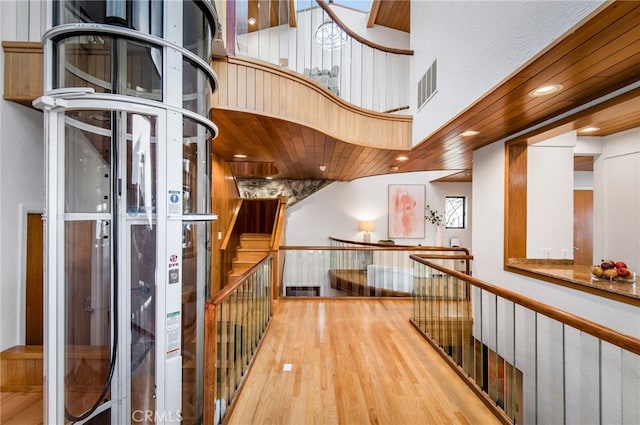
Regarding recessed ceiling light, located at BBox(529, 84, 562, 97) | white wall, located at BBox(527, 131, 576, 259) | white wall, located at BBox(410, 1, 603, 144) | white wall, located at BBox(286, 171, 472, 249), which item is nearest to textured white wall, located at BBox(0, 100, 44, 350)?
white wall, located at BBox(410, 1, 603, 144)

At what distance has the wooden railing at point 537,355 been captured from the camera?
5.95 feet

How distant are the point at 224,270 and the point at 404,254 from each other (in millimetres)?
3742

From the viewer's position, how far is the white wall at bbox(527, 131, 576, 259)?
3438mm

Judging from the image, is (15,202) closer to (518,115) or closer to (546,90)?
(546,90)

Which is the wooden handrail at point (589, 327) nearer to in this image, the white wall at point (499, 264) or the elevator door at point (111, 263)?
the white wall at point (499, 264)

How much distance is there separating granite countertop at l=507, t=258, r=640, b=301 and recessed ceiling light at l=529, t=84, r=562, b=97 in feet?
5.12

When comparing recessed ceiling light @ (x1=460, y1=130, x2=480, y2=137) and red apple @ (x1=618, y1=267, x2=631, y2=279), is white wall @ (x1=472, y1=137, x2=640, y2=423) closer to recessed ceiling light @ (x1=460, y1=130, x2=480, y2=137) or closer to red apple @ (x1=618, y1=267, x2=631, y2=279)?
red apple @ (x1=618, y1=267, x2=631, y2=279)

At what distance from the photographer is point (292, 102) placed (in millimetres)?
3105

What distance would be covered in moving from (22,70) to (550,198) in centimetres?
536

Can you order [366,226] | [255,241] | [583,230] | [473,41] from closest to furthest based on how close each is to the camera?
[473,41] < [583,230] < [255,241] < [366,226]

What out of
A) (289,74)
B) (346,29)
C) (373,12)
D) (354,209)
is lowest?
(354,209)

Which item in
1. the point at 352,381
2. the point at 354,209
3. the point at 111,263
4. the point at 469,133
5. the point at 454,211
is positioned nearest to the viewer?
the point at 111,263

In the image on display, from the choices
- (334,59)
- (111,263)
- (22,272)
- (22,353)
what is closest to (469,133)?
(111,263)

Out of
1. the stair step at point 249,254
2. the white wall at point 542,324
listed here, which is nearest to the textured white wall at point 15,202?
the stair step at point 249,254
